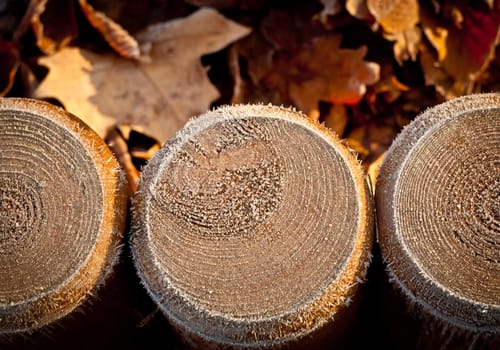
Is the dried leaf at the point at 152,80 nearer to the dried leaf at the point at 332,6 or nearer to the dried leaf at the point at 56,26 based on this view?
the dried leaf at the point at 56,26

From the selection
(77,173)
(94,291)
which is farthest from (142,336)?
(77,173)

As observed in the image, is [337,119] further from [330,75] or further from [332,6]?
[332,6]

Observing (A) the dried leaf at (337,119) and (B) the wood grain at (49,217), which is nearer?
(B) the wood grain at (49,217)

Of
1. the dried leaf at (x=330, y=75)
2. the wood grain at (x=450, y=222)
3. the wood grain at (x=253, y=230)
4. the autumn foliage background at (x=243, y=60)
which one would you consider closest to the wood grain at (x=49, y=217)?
the wood grain at (x=253, y=230)

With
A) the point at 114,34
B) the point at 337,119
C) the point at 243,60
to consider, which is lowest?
the point at 337,119

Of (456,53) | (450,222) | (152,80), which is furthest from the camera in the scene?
(456,53)

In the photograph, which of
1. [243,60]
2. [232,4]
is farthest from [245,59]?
[232,4]

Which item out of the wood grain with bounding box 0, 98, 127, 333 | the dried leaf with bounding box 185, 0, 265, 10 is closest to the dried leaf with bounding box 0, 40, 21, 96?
the dried leaf with bounding box 185, 0, 265, 10
